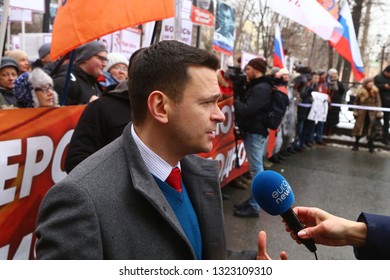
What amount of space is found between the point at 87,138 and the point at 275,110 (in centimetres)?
323

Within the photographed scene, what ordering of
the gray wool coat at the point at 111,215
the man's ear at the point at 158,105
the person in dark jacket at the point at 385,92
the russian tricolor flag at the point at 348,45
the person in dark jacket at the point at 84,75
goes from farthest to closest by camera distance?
1. the person in dark jacket at the point at 385,92
2. the russian tricolor flag at the point at 348,45
3. the person in dark jacket at the point at 84,75
4. the man's ear at the point at 158,105
5. the gray wool coat at the point at 111,215

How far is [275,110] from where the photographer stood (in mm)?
5383

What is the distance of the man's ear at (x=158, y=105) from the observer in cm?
148

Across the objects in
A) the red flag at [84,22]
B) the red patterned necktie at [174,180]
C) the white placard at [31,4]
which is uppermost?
the white placard at [31,4]

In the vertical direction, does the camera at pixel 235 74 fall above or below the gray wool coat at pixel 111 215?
above

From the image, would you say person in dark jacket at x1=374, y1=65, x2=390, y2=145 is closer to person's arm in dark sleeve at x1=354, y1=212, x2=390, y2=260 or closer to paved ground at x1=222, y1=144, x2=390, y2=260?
paved ground at x1=222, y1=144, x2=390, y2=260

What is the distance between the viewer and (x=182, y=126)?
1513 mm

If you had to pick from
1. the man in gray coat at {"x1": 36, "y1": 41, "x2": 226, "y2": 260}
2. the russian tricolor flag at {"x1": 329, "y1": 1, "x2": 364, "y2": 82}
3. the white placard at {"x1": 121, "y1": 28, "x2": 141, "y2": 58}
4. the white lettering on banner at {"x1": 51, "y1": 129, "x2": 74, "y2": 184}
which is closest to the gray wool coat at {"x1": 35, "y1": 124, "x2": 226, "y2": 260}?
the man in gray coat at {"x1": 36, "y1": 41, "x2": 226, "y2": 260}

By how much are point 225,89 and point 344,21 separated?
2430 mm

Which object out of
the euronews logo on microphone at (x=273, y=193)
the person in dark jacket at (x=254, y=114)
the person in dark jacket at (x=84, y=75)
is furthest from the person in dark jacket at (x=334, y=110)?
the euronews logo on microphone at (x=273, y=193)

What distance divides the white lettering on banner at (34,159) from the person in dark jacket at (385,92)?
9478 mm

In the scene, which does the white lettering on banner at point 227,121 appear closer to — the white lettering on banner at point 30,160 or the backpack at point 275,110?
the backpack at point 275,110

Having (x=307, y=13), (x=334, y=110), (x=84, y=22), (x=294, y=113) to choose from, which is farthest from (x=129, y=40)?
(x=334, y=110)
